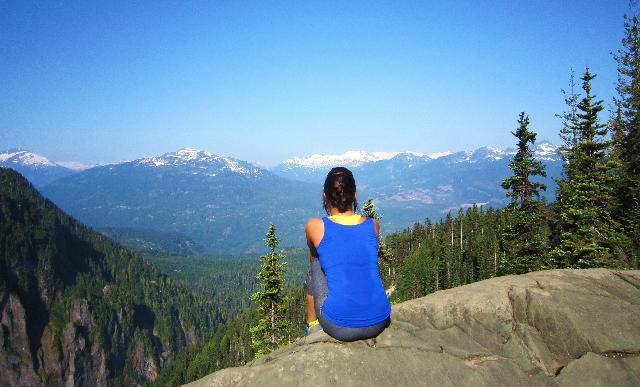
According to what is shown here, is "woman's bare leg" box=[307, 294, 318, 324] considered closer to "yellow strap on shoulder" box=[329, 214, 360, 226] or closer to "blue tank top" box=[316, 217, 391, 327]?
"blue tank top" box=[316, 217, 391, 327]

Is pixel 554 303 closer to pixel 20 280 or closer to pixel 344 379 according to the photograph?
pixel 344 379

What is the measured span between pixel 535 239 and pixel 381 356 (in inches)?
1059

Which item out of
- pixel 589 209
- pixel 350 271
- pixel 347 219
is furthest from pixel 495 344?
pixel 589 209

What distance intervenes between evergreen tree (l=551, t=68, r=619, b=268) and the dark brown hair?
22.2 meters

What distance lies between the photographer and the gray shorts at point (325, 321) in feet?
21.3

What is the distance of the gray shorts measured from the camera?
6492 mm

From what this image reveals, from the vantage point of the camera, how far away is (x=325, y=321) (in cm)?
651

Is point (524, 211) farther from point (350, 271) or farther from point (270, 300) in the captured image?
point (350, 271)

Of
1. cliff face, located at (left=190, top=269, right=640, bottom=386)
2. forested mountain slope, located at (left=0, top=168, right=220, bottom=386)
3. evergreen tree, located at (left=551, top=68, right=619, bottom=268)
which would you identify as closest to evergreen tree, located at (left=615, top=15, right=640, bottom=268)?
evergreen tree, located at (left=551, top=68, right=619, bottom=268)

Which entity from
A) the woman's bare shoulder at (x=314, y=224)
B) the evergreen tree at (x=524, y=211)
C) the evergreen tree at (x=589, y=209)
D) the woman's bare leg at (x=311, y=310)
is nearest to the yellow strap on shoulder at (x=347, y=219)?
the woman's bare shoulder at (x=314, y=224)

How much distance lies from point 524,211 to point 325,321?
27490 millimetres

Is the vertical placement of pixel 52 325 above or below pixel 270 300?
below

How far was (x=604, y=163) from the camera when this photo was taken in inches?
986

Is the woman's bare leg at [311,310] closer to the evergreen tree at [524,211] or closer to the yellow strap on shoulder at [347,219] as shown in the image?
the yellow strap on shoulder at [347,219]
